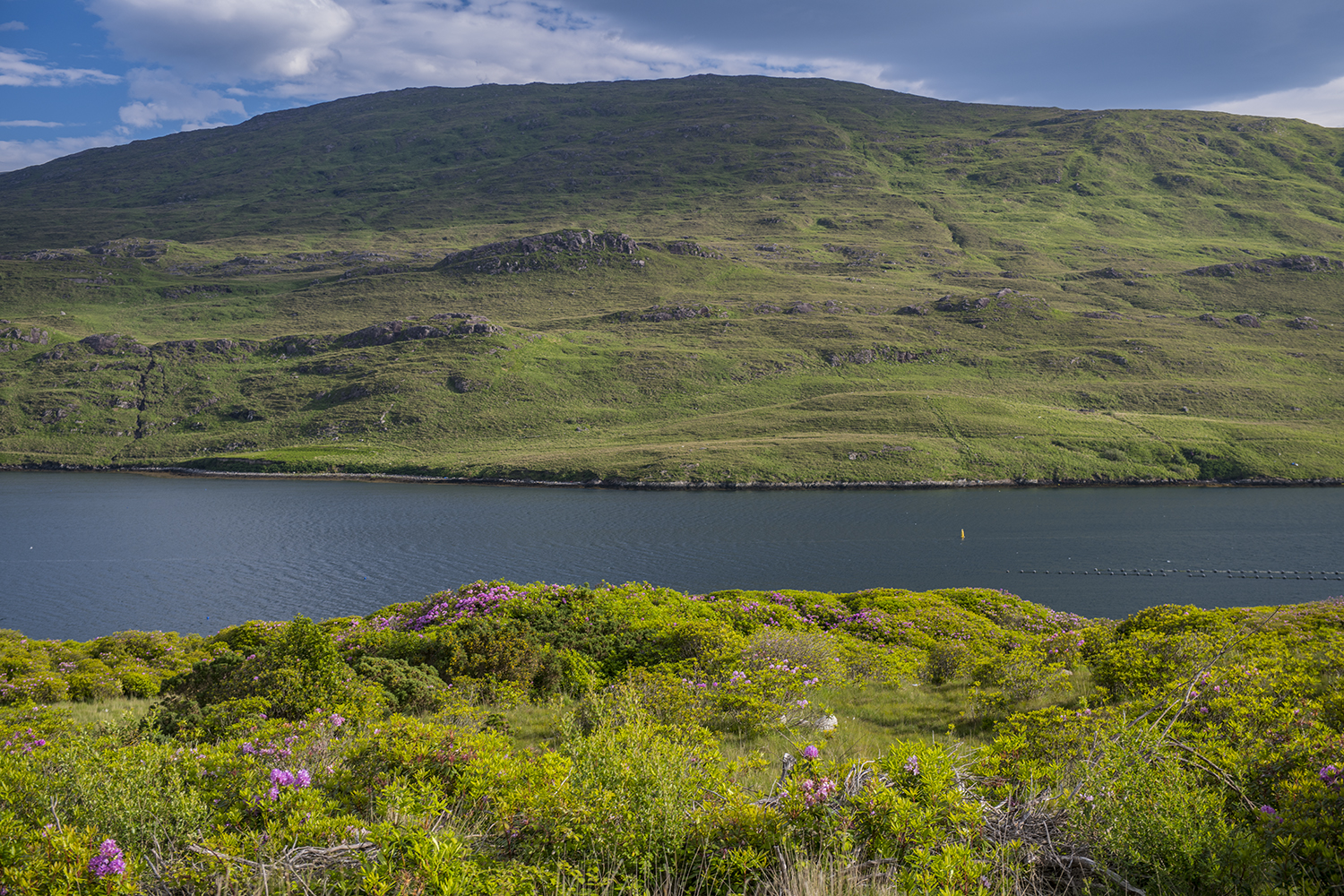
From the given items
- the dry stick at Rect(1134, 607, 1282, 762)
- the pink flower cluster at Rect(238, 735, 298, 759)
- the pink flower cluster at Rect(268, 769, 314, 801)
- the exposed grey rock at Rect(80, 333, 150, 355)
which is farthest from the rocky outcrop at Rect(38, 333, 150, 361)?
the dry stick at Rect(1134, 607, 1282, 762)

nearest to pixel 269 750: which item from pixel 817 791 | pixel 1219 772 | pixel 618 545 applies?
pixel 817 791

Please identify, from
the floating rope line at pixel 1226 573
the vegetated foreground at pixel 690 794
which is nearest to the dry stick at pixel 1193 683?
the vegetated foreground at pixel 690 794

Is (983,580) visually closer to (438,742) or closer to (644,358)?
(438,742)

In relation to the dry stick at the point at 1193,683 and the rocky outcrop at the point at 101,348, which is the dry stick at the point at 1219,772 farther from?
the rocky outcrop at the point at 101,348

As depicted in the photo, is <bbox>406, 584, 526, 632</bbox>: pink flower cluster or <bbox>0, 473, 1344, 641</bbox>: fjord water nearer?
<bbox>406, 584, 526, 632</bbox>: pink flower cluster

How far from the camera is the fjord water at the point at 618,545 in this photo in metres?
58.7

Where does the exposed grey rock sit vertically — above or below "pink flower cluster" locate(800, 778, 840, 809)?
above

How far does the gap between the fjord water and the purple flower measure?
172 feet

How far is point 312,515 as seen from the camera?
95.3 m

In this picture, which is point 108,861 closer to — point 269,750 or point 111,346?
point 269,750

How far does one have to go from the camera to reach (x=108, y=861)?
16.7 feet

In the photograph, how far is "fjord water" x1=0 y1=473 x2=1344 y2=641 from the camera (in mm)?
58719

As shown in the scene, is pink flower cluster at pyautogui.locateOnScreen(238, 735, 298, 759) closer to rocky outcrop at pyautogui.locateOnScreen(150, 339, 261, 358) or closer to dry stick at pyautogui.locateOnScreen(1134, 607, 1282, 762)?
dry stick at pyautogui.locateOnScreen(1134, 607, 1282, 762)

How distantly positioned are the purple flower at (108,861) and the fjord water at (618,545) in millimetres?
52323
